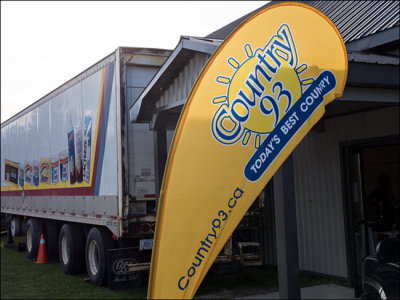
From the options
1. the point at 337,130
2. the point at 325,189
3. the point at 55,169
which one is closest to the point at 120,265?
the point at 55,169

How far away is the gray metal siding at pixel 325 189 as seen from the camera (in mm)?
8484

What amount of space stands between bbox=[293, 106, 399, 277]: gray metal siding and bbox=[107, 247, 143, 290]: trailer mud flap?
3.32m

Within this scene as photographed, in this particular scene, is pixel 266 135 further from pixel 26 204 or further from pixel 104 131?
pixel 26 204

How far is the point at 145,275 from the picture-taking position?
891 cm

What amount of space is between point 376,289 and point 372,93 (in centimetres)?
223

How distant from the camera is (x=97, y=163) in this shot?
9.02 m

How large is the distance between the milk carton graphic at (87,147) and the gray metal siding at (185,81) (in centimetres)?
256

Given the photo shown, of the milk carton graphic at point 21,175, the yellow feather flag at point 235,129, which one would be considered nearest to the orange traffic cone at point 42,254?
the milk carton graphic at point 21,175

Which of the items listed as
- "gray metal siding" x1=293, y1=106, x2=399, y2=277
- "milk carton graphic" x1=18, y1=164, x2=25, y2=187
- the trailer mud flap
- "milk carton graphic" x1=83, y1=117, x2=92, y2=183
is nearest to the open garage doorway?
"gray metal siding" x1=293, y1=106, x2=399, y2=277

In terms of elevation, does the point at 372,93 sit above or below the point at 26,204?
above

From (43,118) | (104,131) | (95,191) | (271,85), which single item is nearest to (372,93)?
(271,85)

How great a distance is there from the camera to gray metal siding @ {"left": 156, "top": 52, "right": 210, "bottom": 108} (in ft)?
20.9

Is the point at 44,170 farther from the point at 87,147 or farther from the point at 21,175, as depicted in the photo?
the point at 87,147

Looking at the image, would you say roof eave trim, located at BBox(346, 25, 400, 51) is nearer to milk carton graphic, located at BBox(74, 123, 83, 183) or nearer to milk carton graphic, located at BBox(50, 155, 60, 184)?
milk carton graphic, located at BBox(74, 123, 83, 183)
